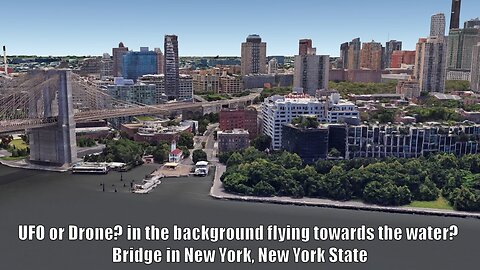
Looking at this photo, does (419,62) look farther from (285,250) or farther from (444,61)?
(285,250)

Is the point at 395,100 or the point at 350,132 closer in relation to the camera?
the point at 350,132

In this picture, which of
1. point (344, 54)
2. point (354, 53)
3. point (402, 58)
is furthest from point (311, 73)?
point (402, 58)

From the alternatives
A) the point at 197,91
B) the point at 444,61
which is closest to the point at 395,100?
the point at 444,61

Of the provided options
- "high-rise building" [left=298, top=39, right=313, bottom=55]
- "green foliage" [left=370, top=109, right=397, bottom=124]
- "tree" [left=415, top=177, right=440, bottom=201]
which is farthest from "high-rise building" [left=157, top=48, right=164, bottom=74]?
"tree" [left=415, top=177, right=440, bottom=201]

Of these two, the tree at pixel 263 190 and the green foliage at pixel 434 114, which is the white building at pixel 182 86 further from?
the tree at pixel 263 190

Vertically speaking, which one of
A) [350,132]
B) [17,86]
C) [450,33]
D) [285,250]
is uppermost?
[450,33]

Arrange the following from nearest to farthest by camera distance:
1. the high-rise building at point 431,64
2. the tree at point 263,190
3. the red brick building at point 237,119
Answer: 1. the tree at point 263,190
2. the red brick building at point 237,119
3. the high-rise building at point 431,64

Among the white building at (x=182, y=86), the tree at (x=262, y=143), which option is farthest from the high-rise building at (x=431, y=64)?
the tree at (x=262, y=143)
